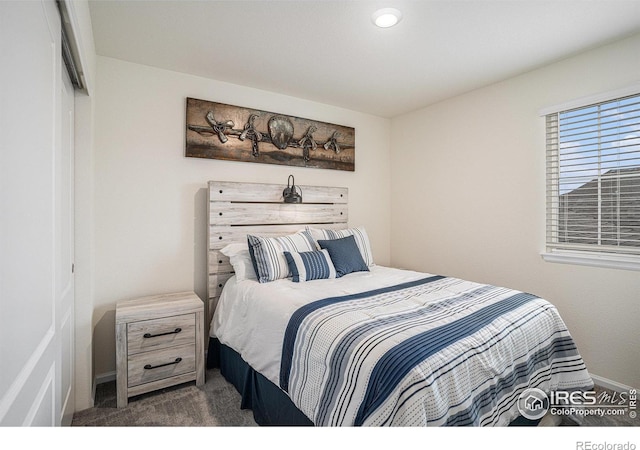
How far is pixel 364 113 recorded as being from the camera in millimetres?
4082

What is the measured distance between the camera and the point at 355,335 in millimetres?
1550

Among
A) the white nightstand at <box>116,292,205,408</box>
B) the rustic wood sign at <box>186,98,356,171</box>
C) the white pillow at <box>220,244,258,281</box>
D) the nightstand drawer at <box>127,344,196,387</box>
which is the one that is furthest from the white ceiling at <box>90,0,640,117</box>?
the nightstand drawer at <box>127,344,196,387</box>

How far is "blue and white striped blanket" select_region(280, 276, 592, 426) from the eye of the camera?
1.30 meters

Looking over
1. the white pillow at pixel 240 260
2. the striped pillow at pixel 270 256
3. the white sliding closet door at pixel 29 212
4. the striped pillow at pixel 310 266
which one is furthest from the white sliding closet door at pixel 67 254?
the striped pillow at pixel 310 266

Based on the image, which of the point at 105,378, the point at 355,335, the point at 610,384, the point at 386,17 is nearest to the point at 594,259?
the point at 610,384

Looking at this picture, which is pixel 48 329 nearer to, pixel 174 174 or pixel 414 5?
pixel 174 174

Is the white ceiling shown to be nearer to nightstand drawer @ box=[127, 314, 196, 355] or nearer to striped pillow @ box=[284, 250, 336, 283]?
striped pillow @ box=[284, 250, 336, 283]

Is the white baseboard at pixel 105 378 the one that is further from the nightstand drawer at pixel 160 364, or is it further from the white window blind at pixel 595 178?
the white window blind at pixel 595 178

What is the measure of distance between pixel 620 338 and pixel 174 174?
3831 mm

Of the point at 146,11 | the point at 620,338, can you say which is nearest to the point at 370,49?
the point at 146,11

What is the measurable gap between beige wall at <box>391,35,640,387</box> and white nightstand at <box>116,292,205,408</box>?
8.81ft

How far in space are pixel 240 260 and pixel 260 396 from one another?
1.10 m

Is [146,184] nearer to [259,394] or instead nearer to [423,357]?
[259,394]

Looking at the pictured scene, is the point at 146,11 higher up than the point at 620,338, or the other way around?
the point at 146,11
